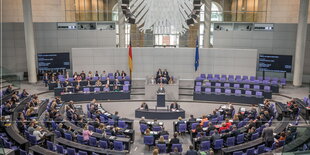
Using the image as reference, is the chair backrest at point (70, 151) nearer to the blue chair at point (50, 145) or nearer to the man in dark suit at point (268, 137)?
the blue chair at point (50, 145)

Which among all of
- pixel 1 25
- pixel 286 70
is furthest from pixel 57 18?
pixel 286 70

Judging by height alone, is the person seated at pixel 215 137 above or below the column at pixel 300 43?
below

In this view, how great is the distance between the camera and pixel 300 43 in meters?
22.1

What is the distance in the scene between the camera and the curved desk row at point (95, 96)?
19688 millimetres

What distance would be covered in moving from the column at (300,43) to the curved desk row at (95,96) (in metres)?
12.5

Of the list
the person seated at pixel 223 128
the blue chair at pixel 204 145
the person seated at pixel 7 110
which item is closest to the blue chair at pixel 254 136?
the person seated at pixel 223 128

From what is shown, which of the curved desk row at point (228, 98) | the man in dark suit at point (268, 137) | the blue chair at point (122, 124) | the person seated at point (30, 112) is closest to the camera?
the man in dark suit at point (268, 137)

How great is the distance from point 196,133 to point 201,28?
15669mm

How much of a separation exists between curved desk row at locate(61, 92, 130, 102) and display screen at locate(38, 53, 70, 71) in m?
5.17

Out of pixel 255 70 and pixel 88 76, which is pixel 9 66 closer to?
pixel 88 76

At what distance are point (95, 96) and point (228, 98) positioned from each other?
338 inches

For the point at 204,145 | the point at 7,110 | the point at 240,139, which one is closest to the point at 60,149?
the point at 204,145

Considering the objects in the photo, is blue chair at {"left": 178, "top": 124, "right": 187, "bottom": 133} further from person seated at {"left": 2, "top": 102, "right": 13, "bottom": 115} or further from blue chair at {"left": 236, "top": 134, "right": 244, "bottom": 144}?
person seated at {"left": 2, "top": 102, "right": 13, "bottom": 115}

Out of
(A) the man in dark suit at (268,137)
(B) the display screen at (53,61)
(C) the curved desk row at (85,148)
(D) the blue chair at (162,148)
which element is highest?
(B) the display screen at (53,61)
